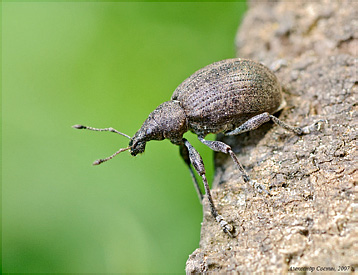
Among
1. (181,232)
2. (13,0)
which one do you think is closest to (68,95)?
(13,0)

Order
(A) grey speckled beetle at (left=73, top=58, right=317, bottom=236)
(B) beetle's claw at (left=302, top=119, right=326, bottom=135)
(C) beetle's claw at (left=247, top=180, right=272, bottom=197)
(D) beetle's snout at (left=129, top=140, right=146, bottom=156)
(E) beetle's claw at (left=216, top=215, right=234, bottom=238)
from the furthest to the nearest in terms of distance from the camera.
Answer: (D) beetle's snout at (left=129, top=140, right=146, bottom=156) → (A) grey speckled beetle at (left=73, top=58, right=317, bottom=236) → (B) beetle's claw at (left=302, top=119, right=326, bottom=135) → (C) beetle's claw at (left=247, top=180, right=272, bottom=197) → (E) beetle's claw at (left=216, top=215, right=234, bottom=238)

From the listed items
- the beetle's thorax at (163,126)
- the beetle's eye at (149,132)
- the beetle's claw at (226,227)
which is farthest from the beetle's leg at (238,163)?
the beetle's eye at (149,132)

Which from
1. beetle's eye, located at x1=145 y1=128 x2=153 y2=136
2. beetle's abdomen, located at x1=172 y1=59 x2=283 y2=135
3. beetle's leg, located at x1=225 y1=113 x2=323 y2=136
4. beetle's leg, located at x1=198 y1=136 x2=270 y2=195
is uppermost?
beetle's abdomen, located at x1=172 y1=59 x2=283 y2=135

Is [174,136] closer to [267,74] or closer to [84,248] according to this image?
[267,74]

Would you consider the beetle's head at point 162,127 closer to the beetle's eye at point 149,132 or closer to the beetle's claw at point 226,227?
the beetle's eye at point 149,132

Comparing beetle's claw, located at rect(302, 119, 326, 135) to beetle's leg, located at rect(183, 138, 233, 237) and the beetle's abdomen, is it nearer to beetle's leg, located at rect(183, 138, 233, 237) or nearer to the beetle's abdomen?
the beetle's abdomen

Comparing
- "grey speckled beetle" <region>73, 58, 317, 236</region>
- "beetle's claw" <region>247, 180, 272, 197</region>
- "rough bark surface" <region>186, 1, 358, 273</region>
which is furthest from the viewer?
"grey speckled beetle" <region>73, 58, 317, 236</region>

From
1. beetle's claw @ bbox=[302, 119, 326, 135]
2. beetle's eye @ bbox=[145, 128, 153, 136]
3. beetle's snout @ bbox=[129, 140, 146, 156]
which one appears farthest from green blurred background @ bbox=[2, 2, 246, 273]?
beetle's claw @ bbox=[302, 119, 326, 135]

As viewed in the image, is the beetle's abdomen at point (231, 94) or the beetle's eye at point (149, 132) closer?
the beetle's abdomen at point (231, 94)
